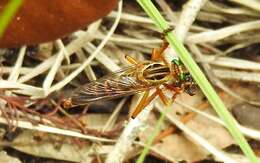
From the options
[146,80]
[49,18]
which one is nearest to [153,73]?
[146,80]

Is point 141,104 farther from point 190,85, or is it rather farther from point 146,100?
point 190,85

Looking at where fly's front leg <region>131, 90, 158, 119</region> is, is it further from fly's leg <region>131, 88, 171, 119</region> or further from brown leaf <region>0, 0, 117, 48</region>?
brown leaf <region>0, 0, 117, 48</region>

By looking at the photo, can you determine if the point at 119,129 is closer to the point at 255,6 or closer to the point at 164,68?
the point at 164,68

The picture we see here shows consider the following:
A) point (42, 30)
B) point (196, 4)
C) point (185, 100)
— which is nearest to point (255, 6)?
point (196, 4)

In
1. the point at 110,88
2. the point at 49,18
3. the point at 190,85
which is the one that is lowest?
the point at 190,85

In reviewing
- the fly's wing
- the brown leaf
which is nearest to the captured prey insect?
the fly's wing

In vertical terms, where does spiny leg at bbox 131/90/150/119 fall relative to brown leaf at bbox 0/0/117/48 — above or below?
below

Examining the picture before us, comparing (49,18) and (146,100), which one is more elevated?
(49,18)

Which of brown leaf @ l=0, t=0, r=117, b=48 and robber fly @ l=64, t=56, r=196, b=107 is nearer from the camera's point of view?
robber fly @ l=64, t=56, r=196, b=107
